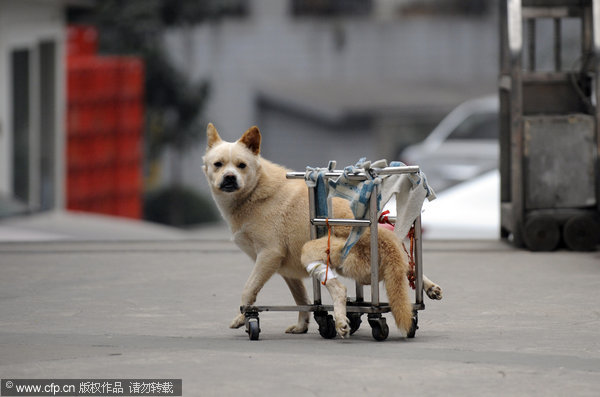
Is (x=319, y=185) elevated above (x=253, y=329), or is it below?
above

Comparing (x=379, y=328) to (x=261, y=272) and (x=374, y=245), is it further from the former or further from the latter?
(x=261, y=272)

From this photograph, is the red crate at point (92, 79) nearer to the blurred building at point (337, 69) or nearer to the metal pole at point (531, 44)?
the blurred building at point (337, 69)

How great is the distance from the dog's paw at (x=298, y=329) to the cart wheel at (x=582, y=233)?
4.42 meters

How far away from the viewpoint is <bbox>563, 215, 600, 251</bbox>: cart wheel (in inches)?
436

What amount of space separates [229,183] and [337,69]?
88.7 ft

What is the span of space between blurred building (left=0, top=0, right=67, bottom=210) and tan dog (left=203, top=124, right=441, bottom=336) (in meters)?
11.3

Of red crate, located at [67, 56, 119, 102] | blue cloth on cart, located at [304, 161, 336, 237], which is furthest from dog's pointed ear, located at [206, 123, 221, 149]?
red crate, located at [67, 56, 119, 102]

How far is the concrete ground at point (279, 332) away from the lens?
5.86m

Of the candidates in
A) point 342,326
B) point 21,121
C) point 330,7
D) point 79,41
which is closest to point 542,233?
point 342,326

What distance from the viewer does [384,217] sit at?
293 inches

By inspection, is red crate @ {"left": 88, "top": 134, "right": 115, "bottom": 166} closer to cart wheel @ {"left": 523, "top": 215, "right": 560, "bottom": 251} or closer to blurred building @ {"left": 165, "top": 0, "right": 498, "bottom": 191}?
blurred building @ {"left": 165, "top": 0, "right": 498, "bottom": 191}

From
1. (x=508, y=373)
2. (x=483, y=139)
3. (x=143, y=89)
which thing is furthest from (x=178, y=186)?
(x=508, y=373)

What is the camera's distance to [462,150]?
62.5ft

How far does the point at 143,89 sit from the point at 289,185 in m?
21.0
